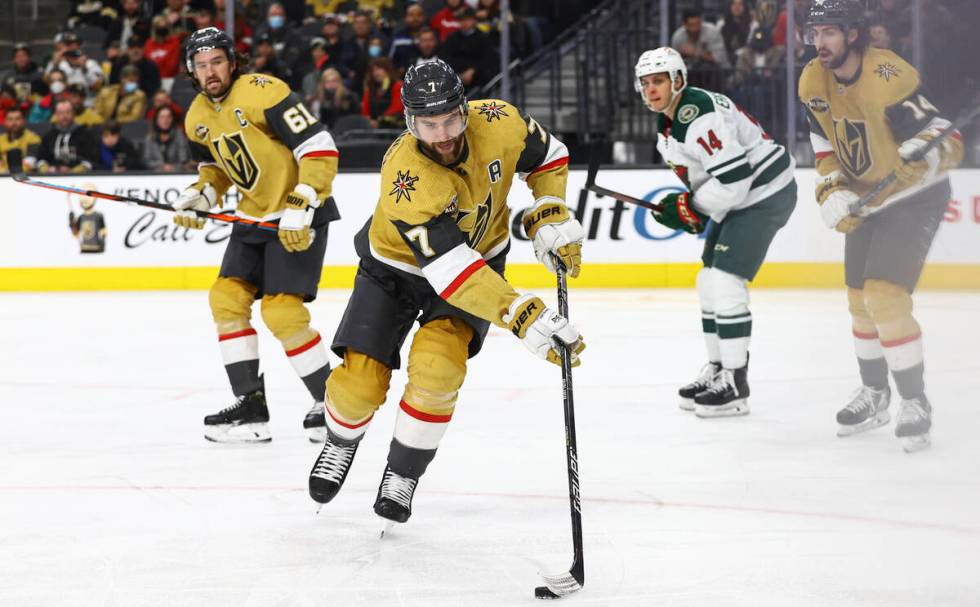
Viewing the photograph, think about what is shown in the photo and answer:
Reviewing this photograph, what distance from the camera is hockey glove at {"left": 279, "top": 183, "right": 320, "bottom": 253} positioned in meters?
3.66

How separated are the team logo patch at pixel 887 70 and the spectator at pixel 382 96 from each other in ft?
17.0

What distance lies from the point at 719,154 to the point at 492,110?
141cm

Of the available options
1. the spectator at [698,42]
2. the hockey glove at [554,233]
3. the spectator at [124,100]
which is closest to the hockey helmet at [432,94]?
the hockey glove at [554,233]

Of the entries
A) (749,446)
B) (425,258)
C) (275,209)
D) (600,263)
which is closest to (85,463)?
(275,209)

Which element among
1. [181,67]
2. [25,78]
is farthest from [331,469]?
[25,78]

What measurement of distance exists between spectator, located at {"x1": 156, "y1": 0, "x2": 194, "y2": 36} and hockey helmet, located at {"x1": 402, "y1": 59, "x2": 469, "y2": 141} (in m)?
7.73

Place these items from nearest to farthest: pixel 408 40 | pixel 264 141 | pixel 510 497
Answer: pixel 510 497
pixel 264 141
pixel 408 40

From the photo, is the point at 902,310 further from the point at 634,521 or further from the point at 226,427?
the point at 226,427

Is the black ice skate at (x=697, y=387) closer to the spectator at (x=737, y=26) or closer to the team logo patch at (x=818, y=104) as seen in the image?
the team logo patch at (x=818, y=104)

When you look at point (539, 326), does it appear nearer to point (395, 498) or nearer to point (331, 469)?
point (395, 498)

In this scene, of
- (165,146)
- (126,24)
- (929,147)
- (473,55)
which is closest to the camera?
(929,147)

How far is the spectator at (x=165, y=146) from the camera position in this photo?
26.9 ft

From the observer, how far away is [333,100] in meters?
8.64

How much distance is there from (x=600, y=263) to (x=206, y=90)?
14.6ft
